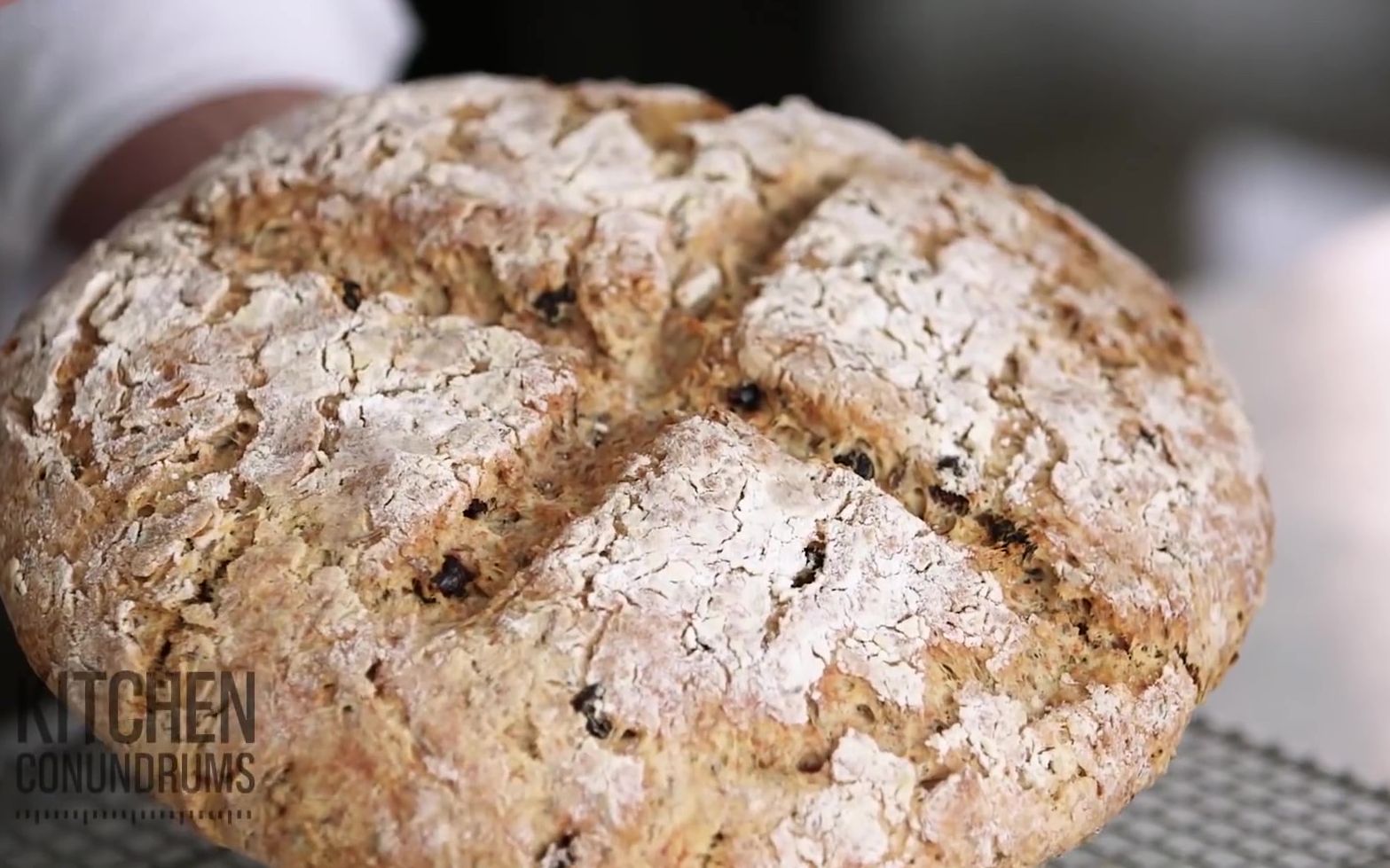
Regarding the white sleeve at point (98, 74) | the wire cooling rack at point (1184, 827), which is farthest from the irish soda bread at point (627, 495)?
the white sleeve at point (98, 74)

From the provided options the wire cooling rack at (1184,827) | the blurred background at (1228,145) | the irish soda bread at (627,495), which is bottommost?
the blurred background at (1228,145)

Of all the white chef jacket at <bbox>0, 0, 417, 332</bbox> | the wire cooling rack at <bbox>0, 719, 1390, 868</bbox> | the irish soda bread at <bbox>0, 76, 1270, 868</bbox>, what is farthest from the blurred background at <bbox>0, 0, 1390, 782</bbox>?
the white chef jacket at <bbox>0, 0, 417, 332</bbox>

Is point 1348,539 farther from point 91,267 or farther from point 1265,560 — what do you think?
point 91,267

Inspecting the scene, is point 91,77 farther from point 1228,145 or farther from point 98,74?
point 1228,145

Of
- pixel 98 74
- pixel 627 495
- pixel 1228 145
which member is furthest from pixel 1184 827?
pixel 1228 145

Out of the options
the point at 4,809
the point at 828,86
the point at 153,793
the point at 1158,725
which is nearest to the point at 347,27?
the point at 4,809

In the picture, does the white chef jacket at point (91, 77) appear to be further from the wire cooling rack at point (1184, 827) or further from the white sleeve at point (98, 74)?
the wire cooling rack at point (1184, 827)
